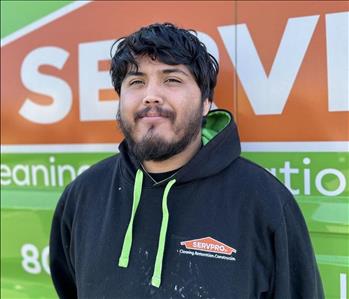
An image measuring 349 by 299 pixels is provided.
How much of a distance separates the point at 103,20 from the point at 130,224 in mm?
895

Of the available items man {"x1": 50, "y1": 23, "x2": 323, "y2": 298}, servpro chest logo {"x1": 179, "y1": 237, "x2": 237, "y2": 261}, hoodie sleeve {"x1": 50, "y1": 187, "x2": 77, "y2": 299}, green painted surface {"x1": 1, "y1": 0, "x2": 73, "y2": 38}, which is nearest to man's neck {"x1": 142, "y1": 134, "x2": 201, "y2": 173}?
man {"x1": 50, "y1": 23, "x2": 323, "y2": 298}

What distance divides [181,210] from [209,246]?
5.1 inches

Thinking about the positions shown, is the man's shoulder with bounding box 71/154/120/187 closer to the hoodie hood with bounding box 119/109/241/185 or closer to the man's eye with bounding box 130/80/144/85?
the hoodie hood with bounding box 119/109/241/185

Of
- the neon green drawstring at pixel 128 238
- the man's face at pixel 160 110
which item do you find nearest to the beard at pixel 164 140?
the man's face at pixel 160 110

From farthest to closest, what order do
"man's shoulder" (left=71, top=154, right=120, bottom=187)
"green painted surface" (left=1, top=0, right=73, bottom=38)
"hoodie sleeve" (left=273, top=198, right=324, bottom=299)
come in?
"green painted surface" (left=1, top=0, right=73, bottom=38), "man's shoulder" (left=71, top=154, right=120, bottom=187), "hoodie sleeve" (left=273, top=198, right=324, bottom=299)

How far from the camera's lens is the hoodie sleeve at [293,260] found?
1.23m

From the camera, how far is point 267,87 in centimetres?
158

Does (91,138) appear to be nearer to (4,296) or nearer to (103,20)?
(103,20)

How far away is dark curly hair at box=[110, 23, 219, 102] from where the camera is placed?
1.32 m

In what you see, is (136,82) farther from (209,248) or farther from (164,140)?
(209,248)

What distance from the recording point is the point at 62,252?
62.5 inches

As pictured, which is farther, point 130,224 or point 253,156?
point 253,156

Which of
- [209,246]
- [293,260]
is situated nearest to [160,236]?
[209,246]

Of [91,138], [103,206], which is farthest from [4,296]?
[103,206]
